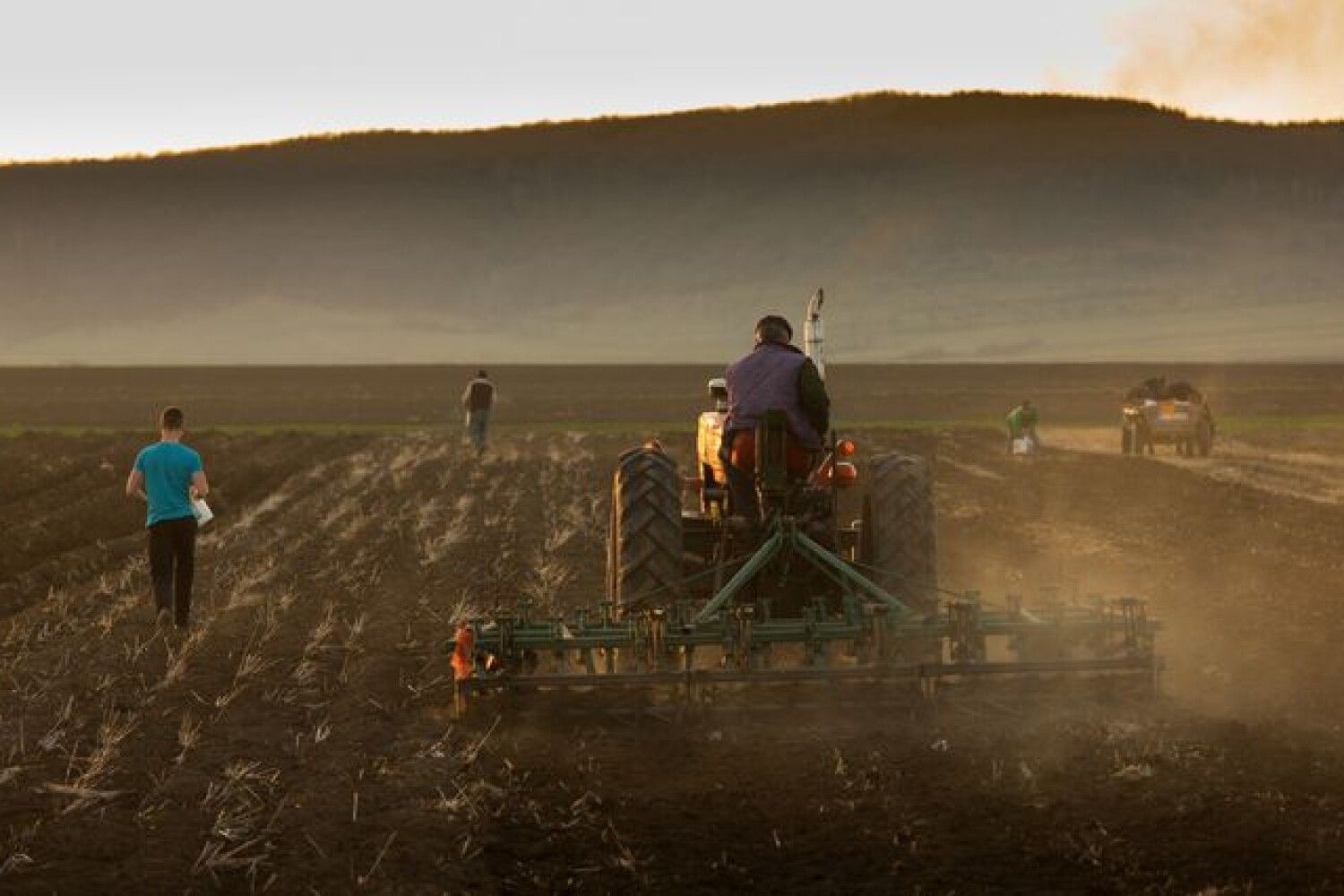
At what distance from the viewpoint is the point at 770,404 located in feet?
35.4

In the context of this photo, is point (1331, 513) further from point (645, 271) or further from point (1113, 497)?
point (645, 271)

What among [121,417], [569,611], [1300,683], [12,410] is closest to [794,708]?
[1300,683]

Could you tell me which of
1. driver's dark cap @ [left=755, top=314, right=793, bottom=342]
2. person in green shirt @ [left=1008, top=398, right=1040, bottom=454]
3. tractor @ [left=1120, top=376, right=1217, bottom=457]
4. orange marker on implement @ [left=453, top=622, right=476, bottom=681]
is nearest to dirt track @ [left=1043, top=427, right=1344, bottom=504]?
tractor @ [left=1120, top=376, right=1217, bottom=457]

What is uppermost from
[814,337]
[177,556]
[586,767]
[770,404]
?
[814,337]

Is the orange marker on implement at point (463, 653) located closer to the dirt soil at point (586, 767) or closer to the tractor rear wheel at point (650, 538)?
the dirt soil at point (586, 767)

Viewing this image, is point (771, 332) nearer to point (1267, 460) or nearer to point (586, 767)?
point (586, 767)

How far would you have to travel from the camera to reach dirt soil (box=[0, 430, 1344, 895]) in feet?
24.5

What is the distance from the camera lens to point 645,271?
7756 inches

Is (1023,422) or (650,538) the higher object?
(650,538)

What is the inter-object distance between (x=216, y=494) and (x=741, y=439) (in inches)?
697

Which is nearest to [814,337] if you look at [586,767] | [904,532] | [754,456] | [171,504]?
[754,456]

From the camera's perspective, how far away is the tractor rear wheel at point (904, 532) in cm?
1132

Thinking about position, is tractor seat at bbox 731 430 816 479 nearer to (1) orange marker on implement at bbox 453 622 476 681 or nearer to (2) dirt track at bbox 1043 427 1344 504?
(1) orange marker on implement at bbox 453 622 476 681

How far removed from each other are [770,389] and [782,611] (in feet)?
4.91
